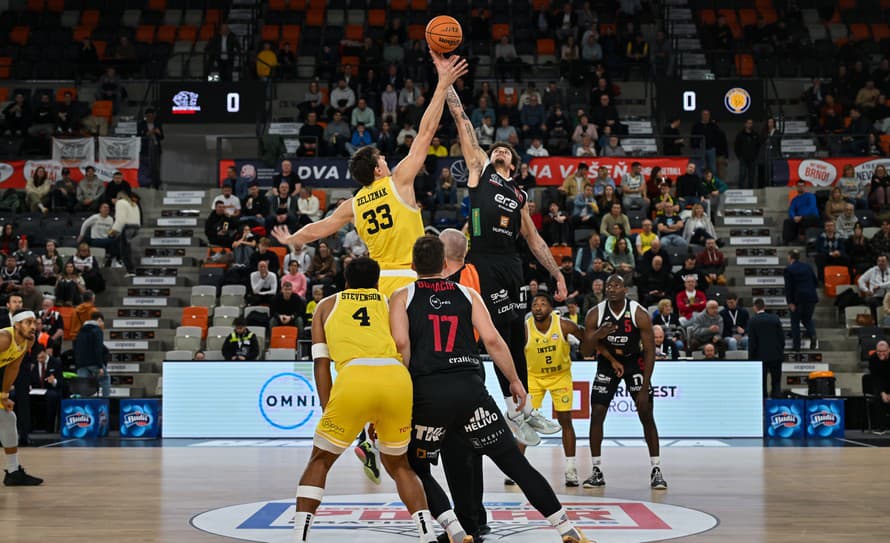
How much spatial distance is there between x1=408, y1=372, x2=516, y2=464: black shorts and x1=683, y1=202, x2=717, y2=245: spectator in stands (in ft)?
51.0

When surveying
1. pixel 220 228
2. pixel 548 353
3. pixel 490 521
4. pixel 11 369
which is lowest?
pixel 490 521

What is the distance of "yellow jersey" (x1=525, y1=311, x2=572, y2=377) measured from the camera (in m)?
12.6

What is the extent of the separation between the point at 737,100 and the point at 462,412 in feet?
67.1

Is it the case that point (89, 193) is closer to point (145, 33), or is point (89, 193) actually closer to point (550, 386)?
point (145, 33)

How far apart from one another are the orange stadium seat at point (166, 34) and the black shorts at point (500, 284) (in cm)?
2329

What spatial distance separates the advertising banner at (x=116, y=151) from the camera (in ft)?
82.2

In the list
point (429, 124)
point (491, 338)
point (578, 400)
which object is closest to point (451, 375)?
point (491, 338)

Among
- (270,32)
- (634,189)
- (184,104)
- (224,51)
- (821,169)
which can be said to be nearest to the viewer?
(634,189)

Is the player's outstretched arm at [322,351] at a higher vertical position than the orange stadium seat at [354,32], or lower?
lower

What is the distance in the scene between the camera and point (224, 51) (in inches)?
1098

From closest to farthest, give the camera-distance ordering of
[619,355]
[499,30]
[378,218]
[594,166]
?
[378,218], [619,355], [594,166], [499,30]

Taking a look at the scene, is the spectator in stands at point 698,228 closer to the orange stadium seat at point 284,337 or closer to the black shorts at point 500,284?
the orange stadium seat at point 284,337

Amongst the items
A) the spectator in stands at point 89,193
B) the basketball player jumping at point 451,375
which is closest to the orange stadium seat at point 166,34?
the spectator in stands at point 89,193

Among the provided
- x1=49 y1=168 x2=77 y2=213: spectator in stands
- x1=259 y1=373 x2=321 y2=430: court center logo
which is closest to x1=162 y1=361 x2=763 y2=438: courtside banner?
x1=259 y1=373 x2=321 y2=430: court center logo
